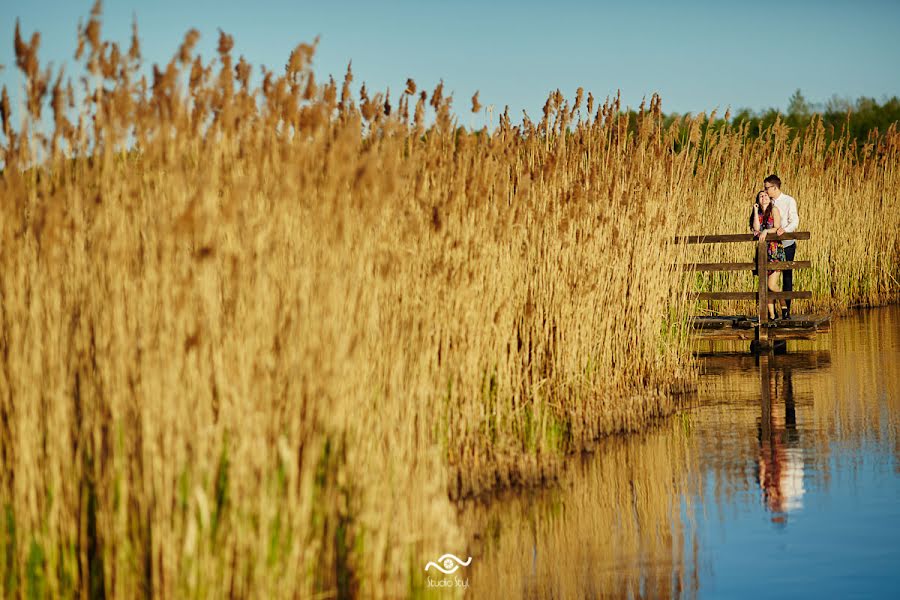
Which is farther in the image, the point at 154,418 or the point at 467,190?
the point at 467,190

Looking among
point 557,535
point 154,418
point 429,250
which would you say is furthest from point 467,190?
point 154,418

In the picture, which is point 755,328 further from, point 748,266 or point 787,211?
point 787,211

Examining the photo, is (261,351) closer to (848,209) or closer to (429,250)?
(429,250)

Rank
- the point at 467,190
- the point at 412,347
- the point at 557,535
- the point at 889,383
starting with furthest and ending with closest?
1. the point at 889,383
2. the point at 467,190
3. the point at 557,535
4. the point at 412,347

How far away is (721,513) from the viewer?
20.1ft

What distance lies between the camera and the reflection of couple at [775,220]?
12922mm

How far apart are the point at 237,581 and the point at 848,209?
14.4 metres

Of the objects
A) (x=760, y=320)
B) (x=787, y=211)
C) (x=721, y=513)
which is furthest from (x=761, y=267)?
(x=721, y=513)

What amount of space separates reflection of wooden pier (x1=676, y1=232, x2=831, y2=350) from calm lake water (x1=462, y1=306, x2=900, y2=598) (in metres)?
2.71

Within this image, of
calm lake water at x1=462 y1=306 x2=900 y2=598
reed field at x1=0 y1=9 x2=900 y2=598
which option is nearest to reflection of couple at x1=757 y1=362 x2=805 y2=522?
calm lake water at x1=462 y1=306 x2=900 y2=598

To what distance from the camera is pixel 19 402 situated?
4.12 meters

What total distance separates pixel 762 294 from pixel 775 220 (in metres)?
1.15

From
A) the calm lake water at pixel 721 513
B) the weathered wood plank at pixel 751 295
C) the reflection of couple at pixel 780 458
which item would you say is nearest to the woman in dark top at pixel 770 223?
the weathered wood plank at pixel 751 295
